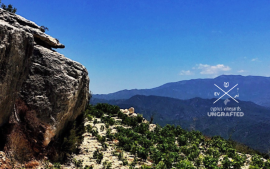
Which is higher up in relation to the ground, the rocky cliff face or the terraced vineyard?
the rocky cliff face

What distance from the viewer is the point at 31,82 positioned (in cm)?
895

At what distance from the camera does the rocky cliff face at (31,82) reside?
7.61 meters

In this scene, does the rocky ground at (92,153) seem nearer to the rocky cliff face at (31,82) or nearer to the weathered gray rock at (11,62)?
the rocky cliff face at (31,82)

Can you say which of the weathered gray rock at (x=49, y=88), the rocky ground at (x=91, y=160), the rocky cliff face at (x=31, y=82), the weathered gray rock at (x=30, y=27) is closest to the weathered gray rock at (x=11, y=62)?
the rocky cliff face at (x=31, y=82)

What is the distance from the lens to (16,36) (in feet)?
25.4

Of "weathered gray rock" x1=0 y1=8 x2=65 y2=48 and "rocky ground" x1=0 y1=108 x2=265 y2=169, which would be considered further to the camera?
"weathered gray rock" x1=0 y1=8 x2=65 y2=48

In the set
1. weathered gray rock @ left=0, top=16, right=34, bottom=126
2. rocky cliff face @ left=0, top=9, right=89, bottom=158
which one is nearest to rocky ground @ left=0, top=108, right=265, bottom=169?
rocky cliff face @ left=0, top=9, right=89, bottom=158

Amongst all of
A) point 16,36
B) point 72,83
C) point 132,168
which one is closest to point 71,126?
point 72,83

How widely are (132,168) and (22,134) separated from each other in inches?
226

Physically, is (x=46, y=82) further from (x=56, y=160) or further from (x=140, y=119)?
(x=140, y=119)

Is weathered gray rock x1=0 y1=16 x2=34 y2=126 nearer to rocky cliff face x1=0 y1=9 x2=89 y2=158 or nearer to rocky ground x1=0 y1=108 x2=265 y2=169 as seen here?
rocky cliff face x1=0 y1=9 x2=89 y2=158

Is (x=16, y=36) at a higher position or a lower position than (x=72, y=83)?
higher

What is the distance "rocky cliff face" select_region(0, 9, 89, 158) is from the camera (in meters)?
7.61

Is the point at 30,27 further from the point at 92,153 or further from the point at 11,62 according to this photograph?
the point at 92,153
